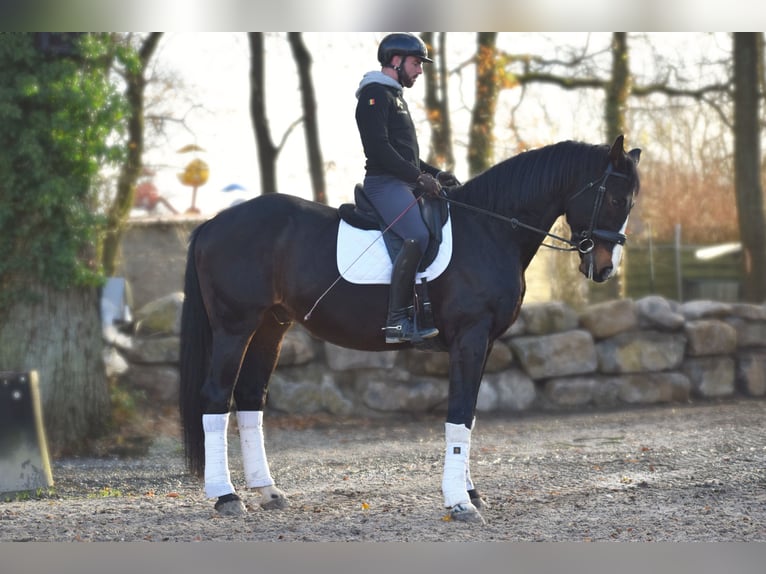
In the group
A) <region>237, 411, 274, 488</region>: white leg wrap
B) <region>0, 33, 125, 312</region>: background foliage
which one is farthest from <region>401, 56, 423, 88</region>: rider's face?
<region>0, 33, 125, 312</region>: background foliage

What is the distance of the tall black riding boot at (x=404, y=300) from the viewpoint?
6.36 meters

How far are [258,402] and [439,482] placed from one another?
158 centimetres

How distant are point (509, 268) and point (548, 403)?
5.58m

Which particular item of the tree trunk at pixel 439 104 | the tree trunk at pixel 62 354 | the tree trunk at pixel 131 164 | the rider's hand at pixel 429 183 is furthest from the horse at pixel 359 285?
the tree trunk at pixel 131 164

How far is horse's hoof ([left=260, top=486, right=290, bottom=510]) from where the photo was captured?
679 centimetres

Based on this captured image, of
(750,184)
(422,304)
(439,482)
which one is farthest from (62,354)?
(750,184)

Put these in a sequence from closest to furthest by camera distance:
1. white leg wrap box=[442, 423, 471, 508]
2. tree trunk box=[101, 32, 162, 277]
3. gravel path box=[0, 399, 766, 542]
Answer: gravel path box=[0, 399, 766, 542]
white leg wrap box=[442, 423, 471, 508]
tree trunk box=[101, 32, 162, 277]

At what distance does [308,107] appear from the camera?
45.9 ft

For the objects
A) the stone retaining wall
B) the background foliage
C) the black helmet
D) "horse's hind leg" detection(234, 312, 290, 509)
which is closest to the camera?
the black helmet

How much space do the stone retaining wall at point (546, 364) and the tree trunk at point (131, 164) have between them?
3143 millimetres

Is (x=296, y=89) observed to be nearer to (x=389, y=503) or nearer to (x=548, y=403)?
(x=548, y=403)

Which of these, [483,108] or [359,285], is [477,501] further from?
[483,108]

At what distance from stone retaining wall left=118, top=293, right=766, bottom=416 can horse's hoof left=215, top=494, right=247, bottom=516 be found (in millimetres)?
4708

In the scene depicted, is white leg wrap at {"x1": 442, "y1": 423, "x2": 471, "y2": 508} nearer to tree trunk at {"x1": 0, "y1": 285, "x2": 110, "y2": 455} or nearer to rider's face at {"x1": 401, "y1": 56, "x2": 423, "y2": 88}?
rider's face at {"x1": 401, "y1": 56, "x2": 423, "y2": 88}
